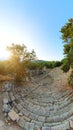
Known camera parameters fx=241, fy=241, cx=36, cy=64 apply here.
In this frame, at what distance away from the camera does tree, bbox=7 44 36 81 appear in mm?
16234

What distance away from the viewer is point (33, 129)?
12477 millimetres

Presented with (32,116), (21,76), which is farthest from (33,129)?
(21,76)

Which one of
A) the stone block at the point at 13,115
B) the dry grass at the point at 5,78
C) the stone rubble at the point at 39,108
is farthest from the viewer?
the dry grass at the point at 5,78

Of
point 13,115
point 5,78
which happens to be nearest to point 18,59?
point 5,78

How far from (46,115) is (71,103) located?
5.20 feet

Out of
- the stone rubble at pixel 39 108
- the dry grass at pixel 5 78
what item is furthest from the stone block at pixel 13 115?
the dry grass at pixel 5 78

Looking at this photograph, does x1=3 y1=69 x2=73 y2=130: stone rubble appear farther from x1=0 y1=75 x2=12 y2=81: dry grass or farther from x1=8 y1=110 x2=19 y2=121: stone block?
x1=0 y1=75 x2=12 y2=81: dry grass

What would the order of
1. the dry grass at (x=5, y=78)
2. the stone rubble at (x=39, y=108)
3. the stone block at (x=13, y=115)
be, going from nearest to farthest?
the stone rubble at (x=39, y=108)
the stone block at (x=13, y=115)
the dry grass at (x=5, y=78)

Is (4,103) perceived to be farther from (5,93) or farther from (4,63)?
(4,63)

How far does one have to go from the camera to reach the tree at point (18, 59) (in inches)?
639

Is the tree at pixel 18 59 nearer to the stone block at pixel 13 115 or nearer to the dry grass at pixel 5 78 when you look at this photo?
the dry grass at pixel 5 78

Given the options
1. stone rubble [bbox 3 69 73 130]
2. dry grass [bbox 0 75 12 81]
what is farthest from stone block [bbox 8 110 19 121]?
dry grass [bbox 0 75 12 81]

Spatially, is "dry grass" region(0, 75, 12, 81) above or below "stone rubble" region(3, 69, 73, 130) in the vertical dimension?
above

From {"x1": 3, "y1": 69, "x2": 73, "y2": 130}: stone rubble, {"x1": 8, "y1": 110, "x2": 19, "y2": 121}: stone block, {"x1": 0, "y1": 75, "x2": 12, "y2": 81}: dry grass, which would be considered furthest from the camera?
{"x1": 0, "y1": 75, "x2": 12, "y2": 81}: dry grass
